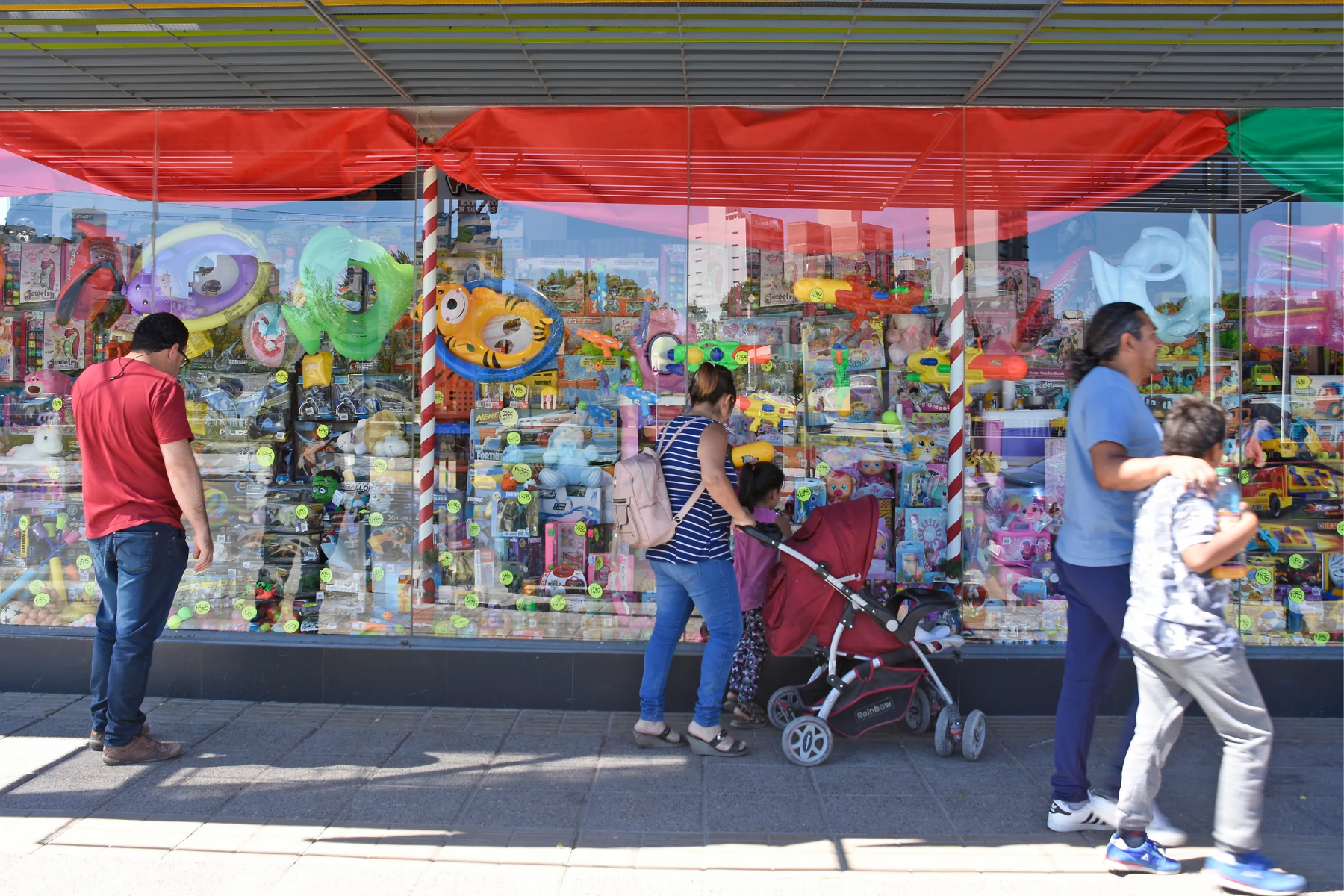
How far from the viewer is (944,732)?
4512mm

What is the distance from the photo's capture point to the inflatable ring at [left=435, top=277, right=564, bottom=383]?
5.70m

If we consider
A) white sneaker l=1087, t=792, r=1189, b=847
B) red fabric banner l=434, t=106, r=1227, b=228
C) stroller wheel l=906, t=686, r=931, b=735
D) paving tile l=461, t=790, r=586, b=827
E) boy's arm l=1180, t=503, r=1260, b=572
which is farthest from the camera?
red fabric banner l=434, t=106, r=1227, b=228

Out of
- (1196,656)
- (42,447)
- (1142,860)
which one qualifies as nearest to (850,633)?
(1142,860)

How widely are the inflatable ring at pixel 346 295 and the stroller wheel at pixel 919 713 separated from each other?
11.7ft

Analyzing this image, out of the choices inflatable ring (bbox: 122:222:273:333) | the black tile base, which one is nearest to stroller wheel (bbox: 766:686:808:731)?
the black tile base

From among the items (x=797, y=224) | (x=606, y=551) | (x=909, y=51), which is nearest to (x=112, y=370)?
(x=606, y=551)

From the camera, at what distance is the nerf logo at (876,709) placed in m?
4.57

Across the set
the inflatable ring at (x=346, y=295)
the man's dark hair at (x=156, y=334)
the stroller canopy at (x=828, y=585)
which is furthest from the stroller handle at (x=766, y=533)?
the man's dark hair at (x=156, y=334)

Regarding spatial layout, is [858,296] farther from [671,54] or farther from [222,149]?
[222,149]

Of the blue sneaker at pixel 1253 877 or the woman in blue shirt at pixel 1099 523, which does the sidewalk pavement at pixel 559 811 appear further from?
the woman in blue shirt at pixel 1099 523

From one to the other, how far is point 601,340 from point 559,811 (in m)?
2.76

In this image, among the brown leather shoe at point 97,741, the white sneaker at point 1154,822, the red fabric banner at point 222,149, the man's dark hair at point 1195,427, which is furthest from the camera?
the red fabric banner at point 222,149

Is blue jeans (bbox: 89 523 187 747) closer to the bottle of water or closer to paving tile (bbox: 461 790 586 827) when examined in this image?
paving tile (bbox: 461 790 586 827)

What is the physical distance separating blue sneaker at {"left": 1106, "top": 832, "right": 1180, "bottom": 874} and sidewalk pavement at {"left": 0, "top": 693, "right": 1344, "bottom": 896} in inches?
1.8
